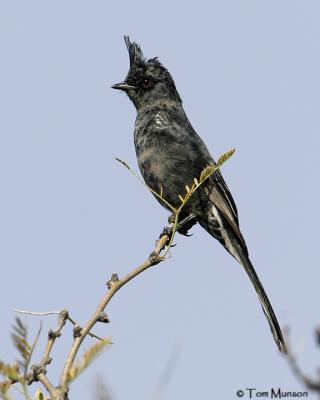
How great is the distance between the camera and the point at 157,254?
8.96 feet

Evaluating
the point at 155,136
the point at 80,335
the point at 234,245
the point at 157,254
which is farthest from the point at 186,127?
the point at 80,335

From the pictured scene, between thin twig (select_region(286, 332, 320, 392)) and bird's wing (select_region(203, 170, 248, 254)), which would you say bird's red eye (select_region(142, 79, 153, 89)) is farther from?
thin twig (select_region(286, 332, 320, 392))

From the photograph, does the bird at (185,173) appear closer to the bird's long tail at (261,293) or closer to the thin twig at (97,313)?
the bird's long tail at (261,293)

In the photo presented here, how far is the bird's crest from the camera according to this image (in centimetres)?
845

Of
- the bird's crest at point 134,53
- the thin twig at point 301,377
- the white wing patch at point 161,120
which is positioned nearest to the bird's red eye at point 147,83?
the bird's crest at point 134,53

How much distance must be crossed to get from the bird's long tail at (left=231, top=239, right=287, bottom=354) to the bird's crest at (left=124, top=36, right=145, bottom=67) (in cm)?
286

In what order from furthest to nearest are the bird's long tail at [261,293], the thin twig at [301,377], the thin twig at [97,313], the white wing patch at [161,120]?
the white wing patch at [161,120]
the bird's long tail at [261,293]
the thin twig at [97,313]
the thin twig at [301,377]

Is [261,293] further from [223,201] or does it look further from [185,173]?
[185,173]

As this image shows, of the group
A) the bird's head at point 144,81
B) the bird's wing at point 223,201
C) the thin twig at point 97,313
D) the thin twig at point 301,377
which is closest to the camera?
the thin twig at point 301,377

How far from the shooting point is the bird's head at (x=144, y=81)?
843 centimetres

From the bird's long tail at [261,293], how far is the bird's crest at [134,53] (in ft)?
9.40

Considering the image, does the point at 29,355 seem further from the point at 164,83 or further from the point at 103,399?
the point at 164,83

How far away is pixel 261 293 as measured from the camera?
6203mm

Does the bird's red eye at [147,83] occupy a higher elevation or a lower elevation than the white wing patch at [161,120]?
higher
